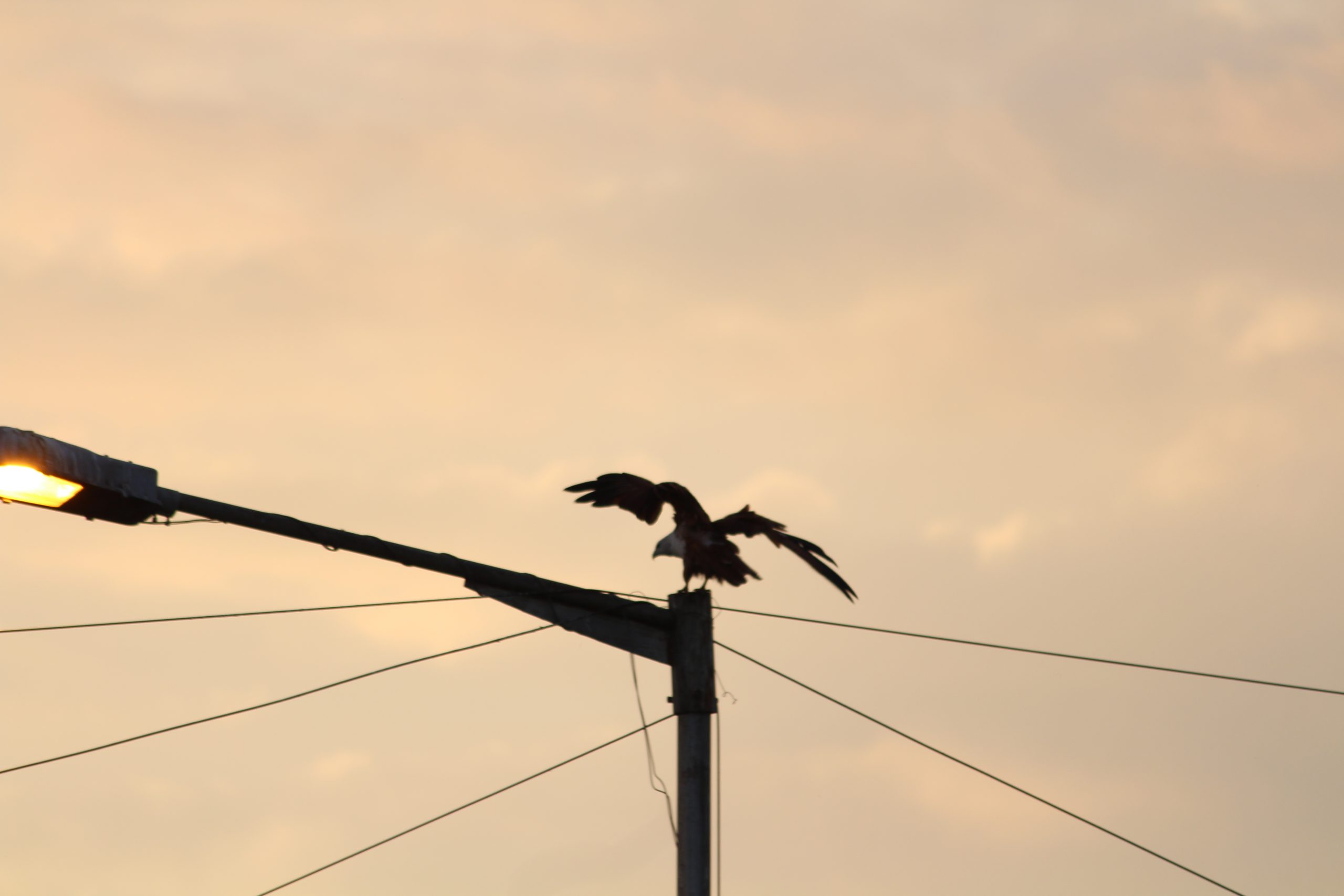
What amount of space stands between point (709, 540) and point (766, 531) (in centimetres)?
41

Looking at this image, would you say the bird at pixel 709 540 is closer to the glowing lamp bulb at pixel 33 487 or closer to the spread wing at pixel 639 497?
the spread wing at pixel 639 497

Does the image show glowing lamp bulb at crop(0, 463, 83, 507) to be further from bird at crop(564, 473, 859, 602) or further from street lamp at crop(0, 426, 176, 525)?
bird at crop(564, 473, 859, 602)

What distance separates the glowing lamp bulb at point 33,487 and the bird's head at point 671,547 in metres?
3.59

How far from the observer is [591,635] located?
9.50 meters

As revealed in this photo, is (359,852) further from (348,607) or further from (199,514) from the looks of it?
(199,514)

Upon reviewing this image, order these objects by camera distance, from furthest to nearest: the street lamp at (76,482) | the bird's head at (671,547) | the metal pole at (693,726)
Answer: the bird's head at (671,547), the metal pole at (693,726), the street lamp at (76,482)

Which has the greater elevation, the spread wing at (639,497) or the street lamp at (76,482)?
the spread wing at (639,497)

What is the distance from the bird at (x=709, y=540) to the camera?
998 centimetres

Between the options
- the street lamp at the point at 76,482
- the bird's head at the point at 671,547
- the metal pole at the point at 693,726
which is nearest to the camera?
the street lamp at the point at 76,482

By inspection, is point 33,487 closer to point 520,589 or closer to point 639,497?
point 520,589

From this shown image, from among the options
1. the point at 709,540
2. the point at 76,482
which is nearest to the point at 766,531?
the point at 709,540

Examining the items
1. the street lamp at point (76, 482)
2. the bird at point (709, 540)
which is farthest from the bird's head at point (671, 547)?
the street lamp at point (76, 482)

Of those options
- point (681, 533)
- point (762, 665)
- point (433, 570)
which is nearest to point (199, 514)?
point (433, 570)

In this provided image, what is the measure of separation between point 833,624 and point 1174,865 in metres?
2.86
